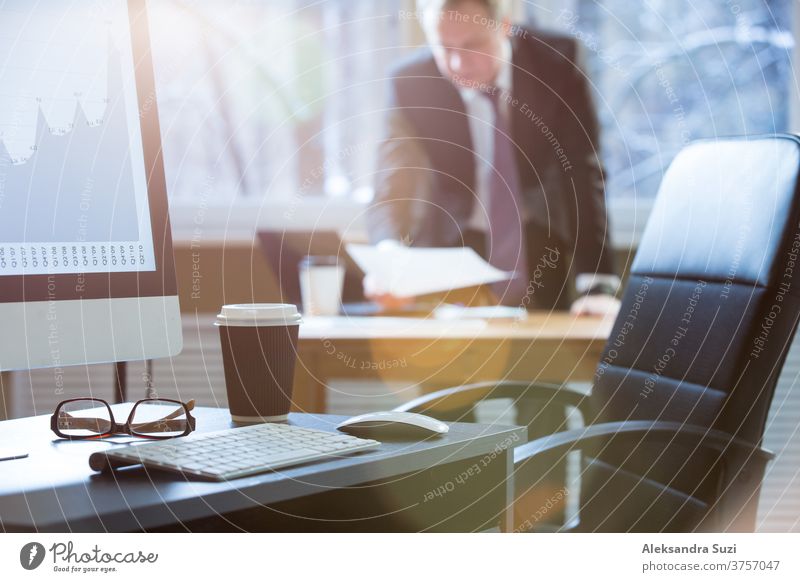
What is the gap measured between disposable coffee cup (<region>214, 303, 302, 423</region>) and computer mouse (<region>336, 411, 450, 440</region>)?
0.35 ft

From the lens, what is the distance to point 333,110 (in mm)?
2789

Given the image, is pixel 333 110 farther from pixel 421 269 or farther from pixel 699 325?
pixel 699 325

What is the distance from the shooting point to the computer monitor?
0.81m

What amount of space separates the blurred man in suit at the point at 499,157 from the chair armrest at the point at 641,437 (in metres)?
1.16

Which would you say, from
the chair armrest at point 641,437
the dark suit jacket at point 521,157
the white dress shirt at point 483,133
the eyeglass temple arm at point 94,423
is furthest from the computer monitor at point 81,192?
the white dress shirt at point 483,133

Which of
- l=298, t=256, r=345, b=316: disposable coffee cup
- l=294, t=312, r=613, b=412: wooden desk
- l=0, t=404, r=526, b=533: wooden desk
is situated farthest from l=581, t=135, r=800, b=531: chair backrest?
l=298, t=256, r=345, b=316: disposable coffee cup

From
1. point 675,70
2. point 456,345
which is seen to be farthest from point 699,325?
point 675,70

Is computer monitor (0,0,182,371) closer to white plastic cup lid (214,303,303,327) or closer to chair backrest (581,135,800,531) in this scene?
white plastic cup lid (214,303,303,327)

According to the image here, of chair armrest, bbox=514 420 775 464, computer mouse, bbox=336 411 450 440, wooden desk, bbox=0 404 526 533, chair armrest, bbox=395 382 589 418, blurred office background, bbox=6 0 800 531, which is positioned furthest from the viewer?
blurred office background, bbox=6 0 800 531

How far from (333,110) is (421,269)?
3.44ft

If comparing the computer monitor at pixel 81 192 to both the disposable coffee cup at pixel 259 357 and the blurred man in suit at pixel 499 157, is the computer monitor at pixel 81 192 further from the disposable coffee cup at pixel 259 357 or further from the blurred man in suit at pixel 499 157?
the blurred man in suit at pixel 499 157

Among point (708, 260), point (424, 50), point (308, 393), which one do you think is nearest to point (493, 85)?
point (424, 50)

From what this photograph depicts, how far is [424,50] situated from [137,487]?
2104 millimetres
